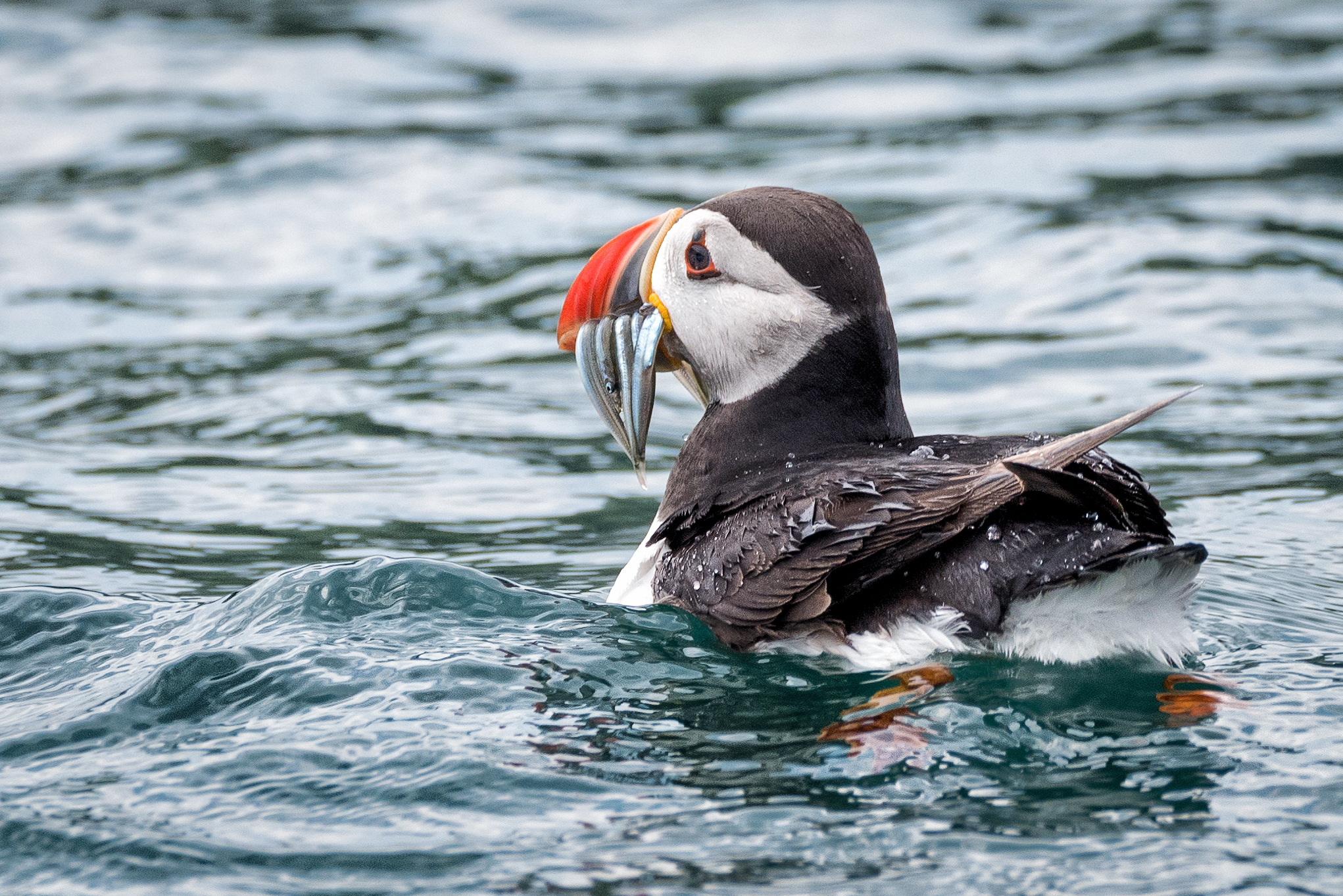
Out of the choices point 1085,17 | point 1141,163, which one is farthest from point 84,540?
point 1085,17

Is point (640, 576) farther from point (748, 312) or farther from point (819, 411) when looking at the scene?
point (748, 312)

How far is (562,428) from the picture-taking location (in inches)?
284

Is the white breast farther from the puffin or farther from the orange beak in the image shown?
the orange beak

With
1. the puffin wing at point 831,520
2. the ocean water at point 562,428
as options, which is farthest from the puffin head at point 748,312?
the ocean water at point 562,428

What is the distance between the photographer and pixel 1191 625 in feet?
14.2

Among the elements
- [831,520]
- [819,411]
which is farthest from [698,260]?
[831,520]

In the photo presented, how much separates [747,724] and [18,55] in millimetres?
12251

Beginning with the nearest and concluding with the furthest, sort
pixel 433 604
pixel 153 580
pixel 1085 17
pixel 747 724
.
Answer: pixel 747 724 → pixel 433 604 → pixel 153 580 → pixel 1085 17

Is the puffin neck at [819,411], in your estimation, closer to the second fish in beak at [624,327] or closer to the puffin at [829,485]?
the puffin at [829,485]

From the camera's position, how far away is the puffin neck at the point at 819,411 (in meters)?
4.13

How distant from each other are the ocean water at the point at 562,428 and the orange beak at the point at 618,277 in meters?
0.82

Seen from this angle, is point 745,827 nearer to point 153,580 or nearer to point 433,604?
point 433,604

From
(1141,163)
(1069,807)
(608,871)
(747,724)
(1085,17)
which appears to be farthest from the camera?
(1085,17)

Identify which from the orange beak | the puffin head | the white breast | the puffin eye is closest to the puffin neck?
the puffin head
